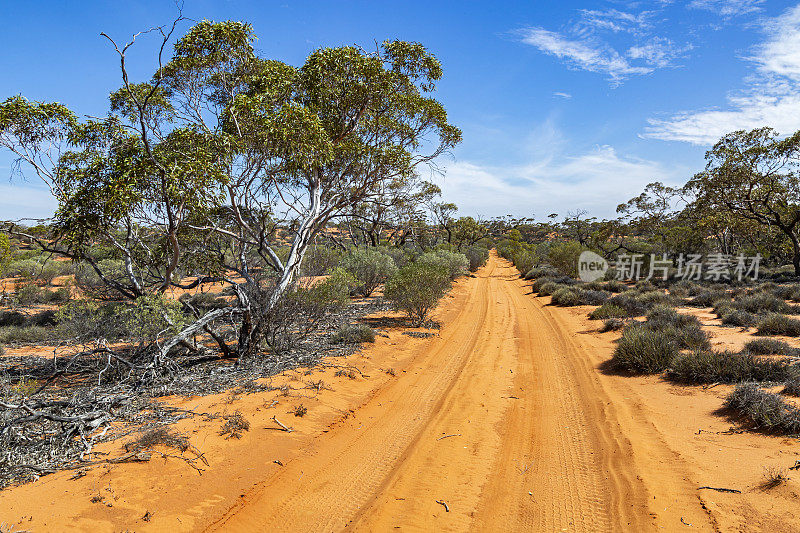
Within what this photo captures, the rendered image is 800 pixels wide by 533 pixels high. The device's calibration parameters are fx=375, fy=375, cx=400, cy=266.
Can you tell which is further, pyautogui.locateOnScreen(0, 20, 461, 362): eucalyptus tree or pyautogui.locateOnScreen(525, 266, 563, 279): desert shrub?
pyautogui.locateOnScreen(525, 266, 563, 279): desert shrub

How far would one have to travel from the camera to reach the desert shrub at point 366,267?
19.8 metres

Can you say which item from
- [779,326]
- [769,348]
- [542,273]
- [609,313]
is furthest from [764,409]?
[542,273]

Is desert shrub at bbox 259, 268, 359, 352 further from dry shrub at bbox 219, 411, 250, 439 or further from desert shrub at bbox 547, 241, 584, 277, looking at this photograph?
desert shrub at bbox 547, 241, 584, 277

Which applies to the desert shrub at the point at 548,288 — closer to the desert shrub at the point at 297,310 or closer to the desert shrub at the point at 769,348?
the desert shrub at the point at 769,348

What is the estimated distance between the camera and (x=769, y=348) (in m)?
8.17

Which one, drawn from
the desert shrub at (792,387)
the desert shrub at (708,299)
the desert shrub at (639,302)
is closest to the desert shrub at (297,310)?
the desert shrub at (792,387)

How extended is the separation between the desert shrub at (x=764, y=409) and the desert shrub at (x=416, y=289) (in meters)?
8.60

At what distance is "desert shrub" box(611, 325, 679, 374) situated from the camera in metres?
8.14

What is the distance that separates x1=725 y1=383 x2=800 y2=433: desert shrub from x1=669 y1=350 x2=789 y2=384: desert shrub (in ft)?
2.90

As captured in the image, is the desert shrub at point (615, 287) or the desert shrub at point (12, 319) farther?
the desert shrub at point (615, 287)

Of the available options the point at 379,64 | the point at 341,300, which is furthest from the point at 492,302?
the point at 379,64

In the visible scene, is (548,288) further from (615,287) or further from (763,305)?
(763,305)

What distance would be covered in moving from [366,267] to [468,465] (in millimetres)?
15900

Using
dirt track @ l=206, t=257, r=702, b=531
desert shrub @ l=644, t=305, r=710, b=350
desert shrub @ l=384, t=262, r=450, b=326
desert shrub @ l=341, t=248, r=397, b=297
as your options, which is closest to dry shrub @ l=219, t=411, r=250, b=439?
dirt track @ l=206, t=257, r=702, b=531
